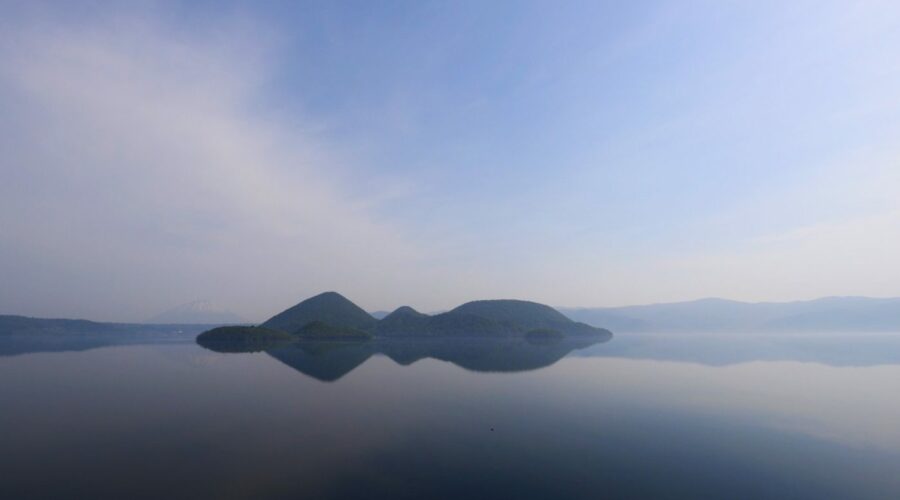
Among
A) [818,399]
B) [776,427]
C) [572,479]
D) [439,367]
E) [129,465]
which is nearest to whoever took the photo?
[572,479]

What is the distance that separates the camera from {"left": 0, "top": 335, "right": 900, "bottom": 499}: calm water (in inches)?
867

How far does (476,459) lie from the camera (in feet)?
84.6

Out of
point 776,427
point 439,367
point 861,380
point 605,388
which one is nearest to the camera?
point 776,427

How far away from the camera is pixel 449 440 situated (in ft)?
98.5

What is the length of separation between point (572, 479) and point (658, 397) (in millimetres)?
31054

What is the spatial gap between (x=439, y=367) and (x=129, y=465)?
6285cm

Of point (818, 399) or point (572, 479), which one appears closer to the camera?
point (572, 479)

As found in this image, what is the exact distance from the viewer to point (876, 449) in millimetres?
29172

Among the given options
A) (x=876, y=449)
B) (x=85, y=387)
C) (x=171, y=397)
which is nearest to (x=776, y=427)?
(x=876, y=449)

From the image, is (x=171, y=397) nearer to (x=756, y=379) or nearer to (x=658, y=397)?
(x=658, y=397)

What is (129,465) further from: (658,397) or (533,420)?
(658,397)

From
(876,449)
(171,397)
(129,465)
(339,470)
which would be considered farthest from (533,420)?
(171,397)

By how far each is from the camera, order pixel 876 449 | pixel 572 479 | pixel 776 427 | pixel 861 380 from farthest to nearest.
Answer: pixel 861 380 → pixel 776 427 → pixel 876 449 → pixel 572 479

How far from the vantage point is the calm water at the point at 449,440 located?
72.3 feet
